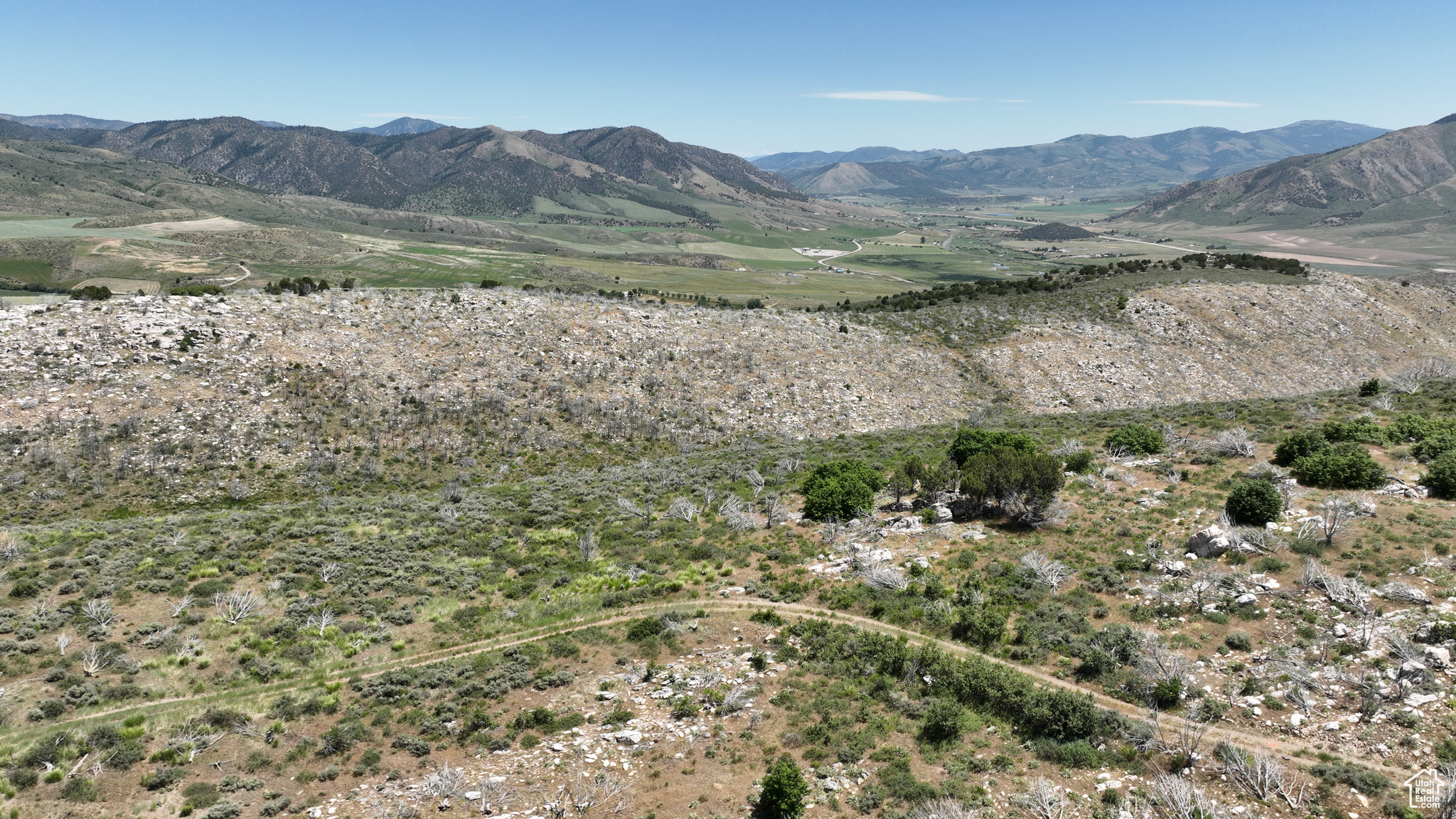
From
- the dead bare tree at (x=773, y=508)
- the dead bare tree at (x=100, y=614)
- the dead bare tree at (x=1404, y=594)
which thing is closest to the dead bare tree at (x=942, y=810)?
the dead bare tree at (x=1404, y=594)

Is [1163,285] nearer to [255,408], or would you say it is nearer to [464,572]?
[464,572]

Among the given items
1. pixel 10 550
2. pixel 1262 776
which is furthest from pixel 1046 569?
pixel 10 550

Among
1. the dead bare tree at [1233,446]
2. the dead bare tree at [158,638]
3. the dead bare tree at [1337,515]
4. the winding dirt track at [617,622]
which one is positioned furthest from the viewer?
the dead bare tree at [1233,446]

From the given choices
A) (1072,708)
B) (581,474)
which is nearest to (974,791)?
(1072,708)

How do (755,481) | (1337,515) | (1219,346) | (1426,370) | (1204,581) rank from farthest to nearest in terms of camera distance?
(1219,346) < (1426,370) < (755,481) < (1337,515) < (1204,581)

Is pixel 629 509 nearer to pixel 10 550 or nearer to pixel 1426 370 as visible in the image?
pixel 10 550

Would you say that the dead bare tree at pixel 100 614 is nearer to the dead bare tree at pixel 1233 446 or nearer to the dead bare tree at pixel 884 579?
the dead bare tree at pixel 884 579
